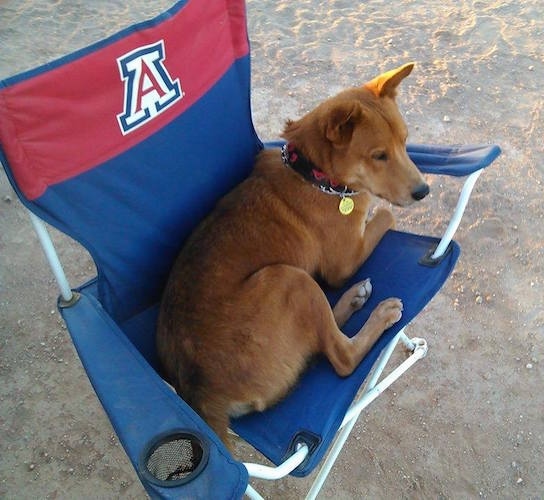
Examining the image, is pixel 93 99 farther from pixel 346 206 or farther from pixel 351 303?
pixel 351 303

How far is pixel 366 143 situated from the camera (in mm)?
2215

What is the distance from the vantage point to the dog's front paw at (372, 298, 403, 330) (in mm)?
2123

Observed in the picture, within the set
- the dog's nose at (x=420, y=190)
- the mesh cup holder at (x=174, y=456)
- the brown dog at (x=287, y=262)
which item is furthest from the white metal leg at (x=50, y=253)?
the dog's nose at (x=420, y=190)

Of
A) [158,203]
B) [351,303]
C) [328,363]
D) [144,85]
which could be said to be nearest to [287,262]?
[351,303]

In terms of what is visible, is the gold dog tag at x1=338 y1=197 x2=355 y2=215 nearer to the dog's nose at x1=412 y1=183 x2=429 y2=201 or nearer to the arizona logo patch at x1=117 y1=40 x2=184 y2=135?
the dog's nose at x1=412 y1=183 x2=429 y2=201

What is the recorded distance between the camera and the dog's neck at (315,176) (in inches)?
91.7

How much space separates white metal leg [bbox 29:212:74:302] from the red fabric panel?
13 centimetres

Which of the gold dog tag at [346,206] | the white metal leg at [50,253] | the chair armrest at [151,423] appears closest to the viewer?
the chair armrest at [151,423]

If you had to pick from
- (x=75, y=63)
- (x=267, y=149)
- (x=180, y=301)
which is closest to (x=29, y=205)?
(x=75, y=63)

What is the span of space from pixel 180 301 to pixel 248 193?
0.55 m

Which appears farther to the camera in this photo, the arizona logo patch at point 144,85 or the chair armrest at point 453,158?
the chair armrest at point 453,158

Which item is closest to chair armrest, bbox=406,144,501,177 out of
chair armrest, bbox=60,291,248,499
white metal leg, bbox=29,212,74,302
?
chair armrest, bbox=60,291,248,499

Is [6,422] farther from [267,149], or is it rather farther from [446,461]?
[446,461]

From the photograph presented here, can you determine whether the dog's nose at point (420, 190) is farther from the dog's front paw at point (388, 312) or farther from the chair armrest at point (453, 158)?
the dog's front paw at point (388, 312)
